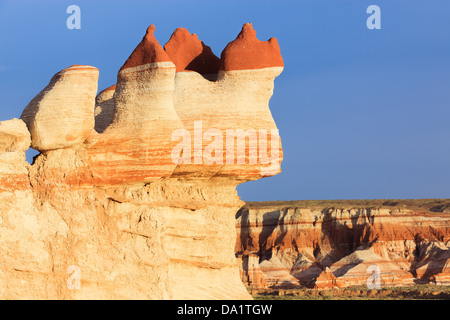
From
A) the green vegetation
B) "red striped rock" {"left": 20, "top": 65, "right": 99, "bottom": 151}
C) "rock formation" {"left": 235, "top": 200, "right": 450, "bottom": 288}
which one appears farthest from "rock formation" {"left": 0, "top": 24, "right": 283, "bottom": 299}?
"rock formation" {"left": 235, "top": 200, "right": 450, "bottom": 288}

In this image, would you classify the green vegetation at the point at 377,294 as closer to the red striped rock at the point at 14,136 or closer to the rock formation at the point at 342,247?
the rock formation at the point at 342,247

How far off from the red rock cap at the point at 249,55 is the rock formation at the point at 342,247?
176 ft

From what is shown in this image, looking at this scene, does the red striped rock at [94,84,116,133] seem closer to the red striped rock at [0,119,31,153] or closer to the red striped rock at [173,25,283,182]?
the red striped rock at [173,25,283,182]

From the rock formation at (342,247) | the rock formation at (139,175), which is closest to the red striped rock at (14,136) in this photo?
the rock formation at (139,175)

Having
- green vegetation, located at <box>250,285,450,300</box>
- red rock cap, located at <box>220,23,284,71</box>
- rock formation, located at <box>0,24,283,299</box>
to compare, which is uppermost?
red rock cap, located at <box>220,23,284,71</box>

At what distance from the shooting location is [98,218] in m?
19.4

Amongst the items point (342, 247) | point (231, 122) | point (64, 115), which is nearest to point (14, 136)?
point (64, 115)

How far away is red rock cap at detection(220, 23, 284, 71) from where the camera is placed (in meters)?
21.5

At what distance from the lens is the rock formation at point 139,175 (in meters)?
18.8

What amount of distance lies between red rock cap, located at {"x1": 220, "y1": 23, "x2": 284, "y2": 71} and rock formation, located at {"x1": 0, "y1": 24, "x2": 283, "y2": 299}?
1.3 inches

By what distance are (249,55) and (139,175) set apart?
457 cm

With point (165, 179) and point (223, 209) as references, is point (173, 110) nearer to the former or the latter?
point (165, 179)

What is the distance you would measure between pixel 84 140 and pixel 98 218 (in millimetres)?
2007
